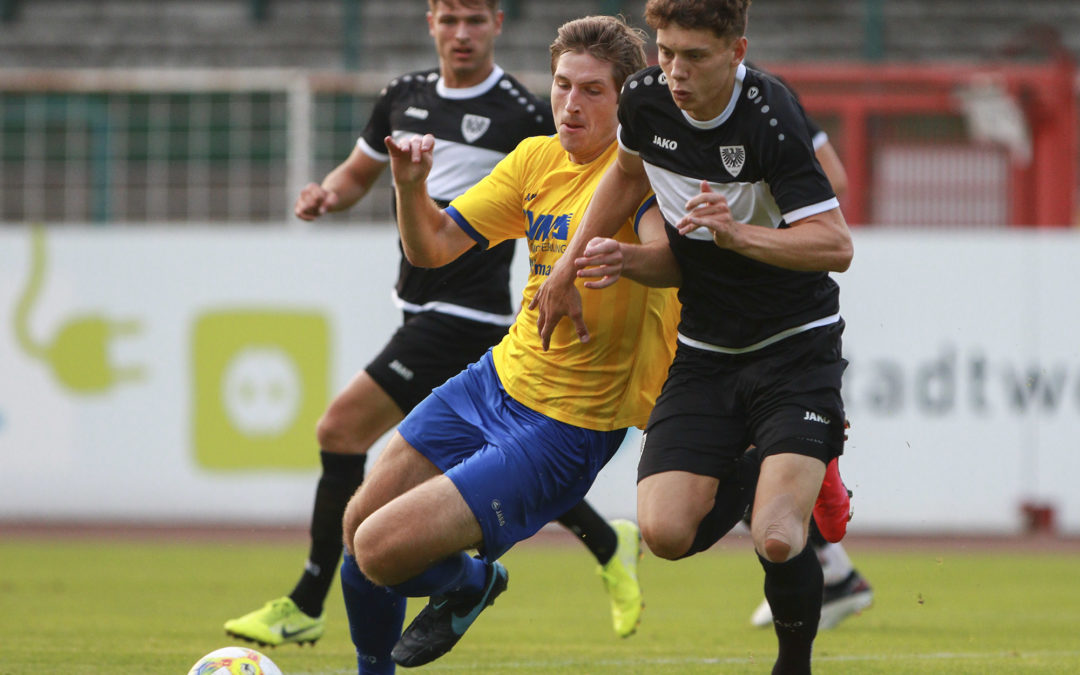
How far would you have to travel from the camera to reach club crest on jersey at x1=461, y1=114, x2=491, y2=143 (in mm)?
6145

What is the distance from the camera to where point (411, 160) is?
4.58 m

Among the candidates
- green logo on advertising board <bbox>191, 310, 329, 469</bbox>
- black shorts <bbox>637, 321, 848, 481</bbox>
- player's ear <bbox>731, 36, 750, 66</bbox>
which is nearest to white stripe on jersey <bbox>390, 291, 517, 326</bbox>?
black shorts <bbox>637, 321, 848, 481</bbox>

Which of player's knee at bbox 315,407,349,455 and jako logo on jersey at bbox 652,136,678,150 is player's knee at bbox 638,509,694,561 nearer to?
jako logo on jersey at bbox 652,136,678,150

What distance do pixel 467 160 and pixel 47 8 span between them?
508 inches

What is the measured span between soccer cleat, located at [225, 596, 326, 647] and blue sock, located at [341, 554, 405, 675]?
Result: 111 centimetres

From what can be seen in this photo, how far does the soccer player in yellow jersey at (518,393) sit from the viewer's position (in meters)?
4.54

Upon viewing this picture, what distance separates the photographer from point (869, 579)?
8812mm

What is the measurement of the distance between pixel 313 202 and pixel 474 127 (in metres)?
0.76

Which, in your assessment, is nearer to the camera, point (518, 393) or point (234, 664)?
point (234, 664)

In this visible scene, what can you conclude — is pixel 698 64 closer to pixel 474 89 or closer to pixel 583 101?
pixel 583 101

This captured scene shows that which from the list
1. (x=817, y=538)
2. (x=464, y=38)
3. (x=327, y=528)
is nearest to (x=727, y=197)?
(x=464, y=38)

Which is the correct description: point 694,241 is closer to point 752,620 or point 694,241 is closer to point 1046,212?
point 752,620

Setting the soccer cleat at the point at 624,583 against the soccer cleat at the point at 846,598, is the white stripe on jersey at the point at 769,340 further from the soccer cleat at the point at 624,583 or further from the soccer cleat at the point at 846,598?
the soccer cleat at the point at 846,598

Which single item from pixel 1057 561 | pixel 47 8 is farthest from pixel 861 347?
pixel 47 8
